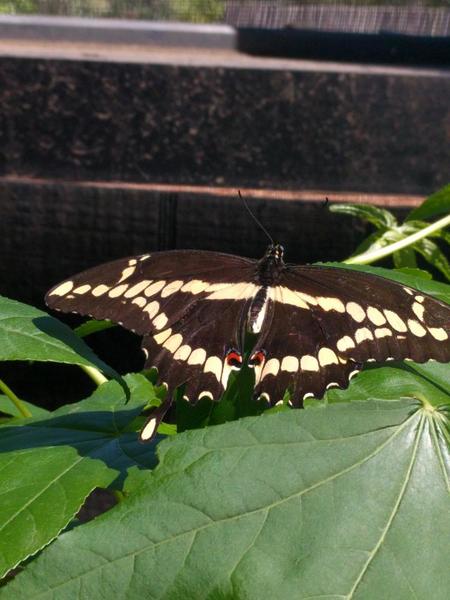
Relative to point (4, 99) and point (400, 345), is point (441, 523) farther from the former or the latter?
A: point (4, 99)

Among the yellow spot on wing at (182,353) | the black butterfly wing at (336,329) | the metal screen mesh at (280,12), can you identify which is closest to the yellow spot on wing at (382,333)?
the black butterfly wing at (336,329)

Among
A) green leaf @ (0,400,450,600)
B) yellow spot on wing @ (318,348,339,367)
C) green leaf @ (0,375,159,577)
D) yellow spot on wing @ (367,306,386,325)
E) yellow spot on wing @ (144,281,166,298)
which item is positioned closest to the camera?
green leaf @ (0,400,450,600)

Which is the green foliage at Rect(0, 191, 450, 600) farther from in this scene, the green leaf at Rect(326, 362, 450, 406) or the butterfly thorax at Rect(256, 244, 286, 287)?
the butterfly thorax at Rect(256, 244, 286, 287)

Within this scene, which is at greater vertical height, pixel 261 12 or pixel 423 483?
pixel 423 483

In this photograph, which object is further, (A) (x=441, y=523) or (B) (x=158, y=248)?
(B) (x=158, y=248)

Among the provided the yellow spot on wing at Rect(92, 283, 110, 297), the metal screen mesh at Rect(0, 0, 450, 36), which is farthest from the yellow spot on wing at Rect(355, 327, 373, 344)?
the metal screen mesh at Rect(0, 0, 450, 36)

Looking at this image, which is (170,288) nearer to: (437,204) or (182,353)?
(182,353)

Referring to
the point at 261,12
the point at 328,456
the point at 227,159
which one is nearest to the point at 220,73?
the point at 227,159

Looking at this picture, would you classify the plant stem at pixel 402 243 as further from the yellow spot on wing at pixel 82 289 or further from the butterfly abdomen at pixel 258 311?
the yellow spot on wing at pixel 82 289
